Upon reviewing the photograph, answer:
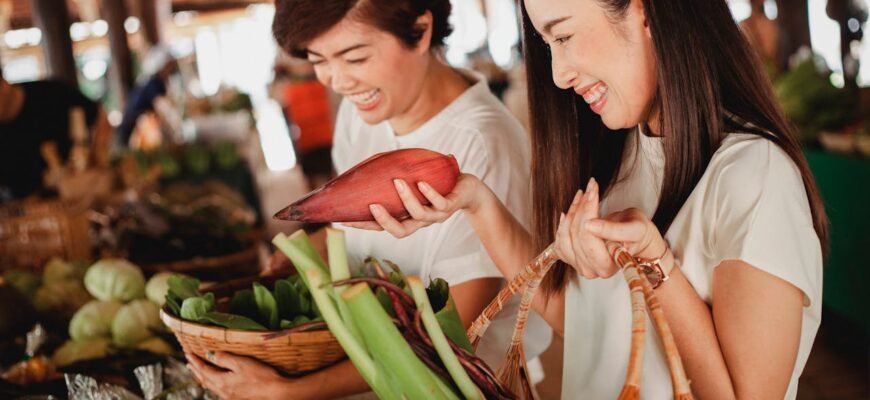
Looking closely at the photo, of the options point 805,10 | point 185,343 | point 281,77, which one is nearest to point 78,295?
point 185,343

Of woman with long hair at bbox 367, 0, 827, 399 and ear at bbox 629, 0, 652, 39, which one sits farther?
ear at bbox 629, 0, 652, 39

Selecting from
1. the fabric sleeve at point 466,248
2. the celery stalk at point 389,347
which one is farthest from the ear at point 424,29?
the celery stalk at point 389,347

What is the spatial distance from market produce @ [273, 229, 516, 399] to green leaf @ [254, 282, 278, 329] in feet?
1.37

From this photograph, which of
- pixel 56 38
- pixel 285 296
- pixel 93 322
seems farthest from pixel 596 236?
pixel 56 38

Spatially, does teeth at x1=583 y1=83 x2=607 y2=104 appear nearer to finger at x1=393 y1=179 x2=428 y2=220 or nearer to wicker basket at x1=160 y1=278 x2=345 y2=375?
finger at x1=393 y1=179 x2=428 y2=220

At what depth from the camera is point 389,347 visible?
0.98 meters

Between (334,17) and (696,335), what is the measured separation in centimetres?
92

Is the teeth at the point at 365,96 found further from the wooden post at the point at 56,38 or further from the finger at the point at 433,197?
the wooden post at the point at 56,38

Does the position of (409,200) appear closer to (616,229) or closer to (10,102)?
(616,229)

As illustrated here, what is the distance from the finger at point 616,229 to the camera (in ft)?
3.36

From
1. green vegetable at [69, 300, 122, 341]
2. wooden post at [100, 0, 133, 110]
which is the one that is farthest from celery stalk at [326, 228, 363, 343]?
wooden post at [100, 0, 133, 110]

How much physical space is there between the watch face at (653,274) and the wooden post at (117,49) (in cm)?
943

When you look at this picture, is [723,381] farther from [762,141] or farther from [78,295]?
[78,295]

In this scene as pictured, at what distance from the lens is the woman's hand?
3.38ft
